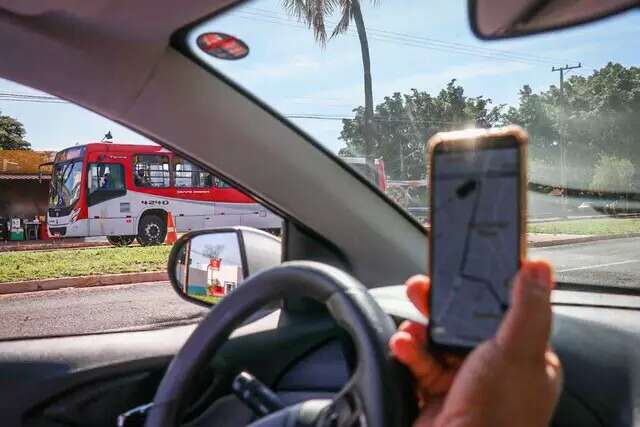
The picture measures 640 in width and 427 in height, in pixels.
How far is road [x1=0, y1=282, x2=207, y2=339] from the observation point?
326 centimetres

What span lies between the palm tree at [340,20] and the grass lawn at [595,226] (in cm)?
73

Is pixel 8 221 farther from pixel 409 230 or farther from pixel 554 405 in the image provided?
pixel 554 405

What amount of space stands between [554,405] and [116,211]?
12.2 m

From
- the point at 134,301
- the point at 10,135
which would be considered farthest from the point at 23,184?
the point at 134,301

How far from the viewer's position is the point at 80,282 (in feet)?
16.9

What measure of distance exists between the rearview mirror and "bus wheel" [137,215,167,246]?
7779 mm

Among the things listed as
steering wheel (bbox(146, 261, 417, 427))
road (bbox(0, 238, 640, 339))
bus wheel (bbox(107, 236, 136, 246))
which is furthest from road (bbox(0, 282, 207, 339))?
bus wheel (bbox(107, 236, 136, 246))

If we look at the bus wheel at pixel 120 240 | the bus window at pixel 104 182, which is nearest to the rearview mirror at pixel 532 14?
the bus wheel at pixel 120 240

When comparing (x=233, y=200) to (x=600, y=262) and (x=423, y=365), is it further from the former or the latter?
(x=423, y=365)

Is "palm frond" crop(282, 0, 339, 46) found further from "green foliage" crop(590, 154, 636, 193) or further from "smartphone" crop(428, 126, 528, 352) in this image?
"smartphone" crop(428, 126, 528, 352)

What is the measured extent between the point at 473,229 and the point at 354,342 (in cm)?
38

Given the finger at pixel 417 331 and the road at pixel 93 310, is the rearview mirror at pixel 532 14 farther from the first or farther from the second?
the road at pixel 93 310

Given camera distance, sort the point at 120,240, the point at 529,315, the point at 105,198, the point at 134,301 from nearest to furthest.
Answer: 1. the point at 529,315
2. the point at 134,301
3. the point at 120,240
4. the point at 105,198

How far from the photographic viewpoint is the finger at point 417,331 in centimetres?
103
